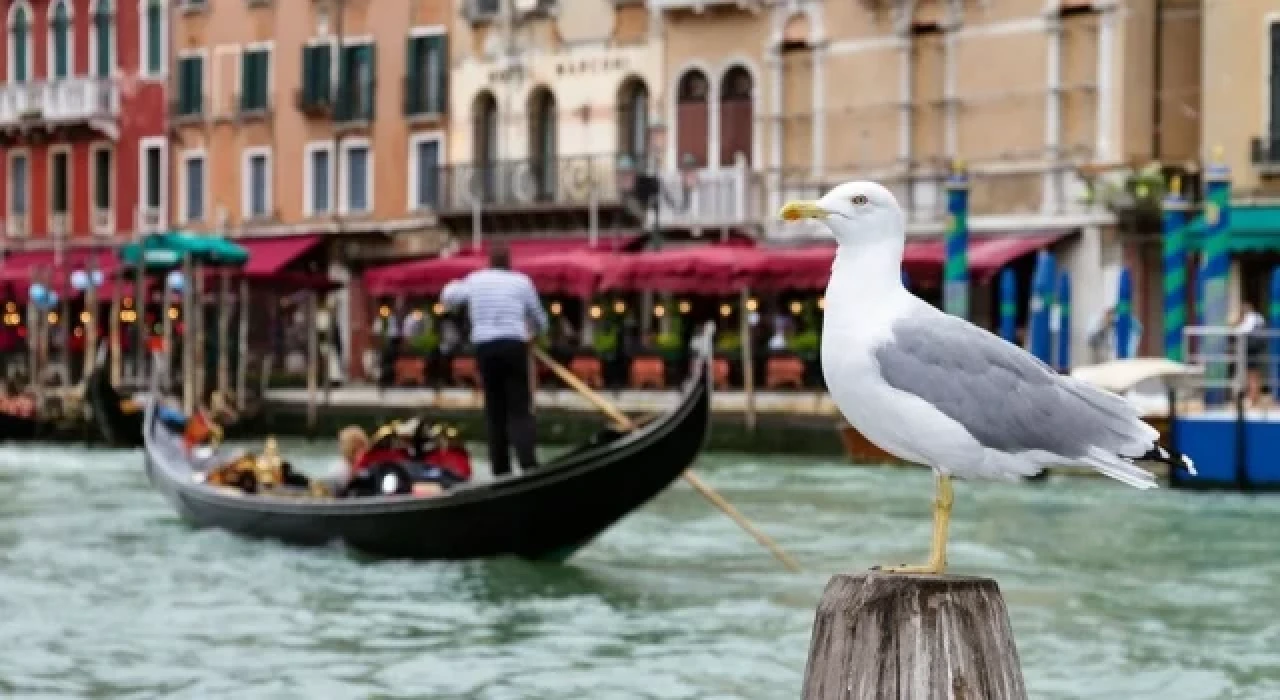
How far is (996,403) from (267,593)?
6.10 meters

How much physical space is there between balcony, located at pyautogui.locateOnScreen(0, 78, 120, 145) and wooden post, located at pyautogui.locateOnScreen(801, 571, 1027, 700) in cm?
2560

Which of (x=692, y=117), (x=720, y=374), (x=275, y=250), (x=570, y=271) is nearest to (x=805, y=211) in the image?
(x=720, y=374)

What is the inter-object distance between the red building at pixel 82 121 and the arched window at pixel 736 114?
7572 millimetres

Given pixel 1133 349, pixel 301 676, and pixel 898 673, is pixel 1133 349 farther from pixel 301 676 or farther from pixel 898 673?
pixel 898 673

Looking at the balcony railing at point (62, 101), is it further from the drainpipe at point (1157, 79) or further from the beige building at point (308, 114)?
the drainpipe at point (1157, 79)

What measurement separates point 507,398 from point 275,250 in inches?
677

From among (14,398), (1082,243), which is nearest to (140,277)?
(14,398)

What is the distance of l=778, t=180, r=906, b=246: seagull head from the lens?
3168 mm

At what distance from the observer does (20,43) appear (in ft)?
94.1

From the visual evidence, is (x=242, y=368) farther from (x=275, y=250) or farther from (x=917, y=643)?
(x=917, y=643)

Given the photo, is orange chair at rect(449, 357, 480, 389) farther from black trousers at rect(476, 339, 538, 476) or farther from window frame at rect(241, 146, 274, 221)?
black trousers at rect(476, 339, 538, 476)

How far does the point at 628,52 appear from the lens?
23.1 m

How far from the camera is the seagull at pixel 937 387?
3145 millimetres

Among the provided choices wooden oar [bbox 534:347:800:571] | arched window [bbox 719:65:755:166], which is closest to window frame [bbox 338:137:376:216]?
arched window [bbox 719:65:755:166]
